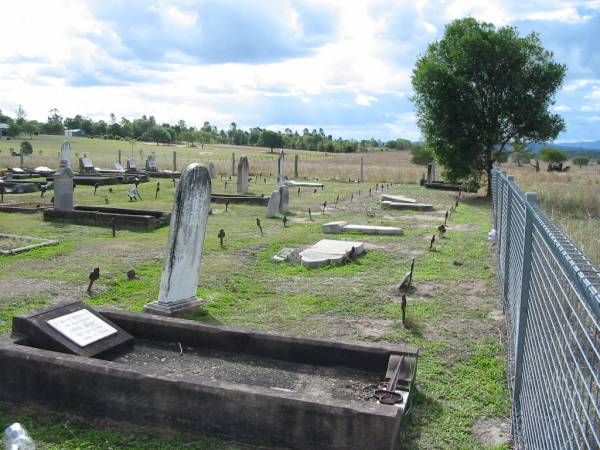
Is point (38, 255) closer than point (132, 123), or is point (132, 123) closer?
point (38, 255)

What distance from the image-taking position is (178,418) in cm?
456

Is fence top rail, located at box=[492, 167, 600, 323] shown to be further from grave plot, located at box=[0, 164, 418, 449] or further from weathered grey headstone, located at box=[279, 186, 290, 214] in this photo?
weathered grey headstone, located at box=[279, 186, 290, 214]

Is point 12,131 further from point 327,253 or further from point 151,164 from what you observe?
point 327,253

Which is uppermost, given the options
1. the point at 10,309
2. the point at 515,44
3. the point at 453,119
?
the point at 515,44

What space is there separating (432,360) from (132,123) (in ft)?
419

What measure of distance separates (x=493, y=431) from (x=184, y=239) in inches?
170

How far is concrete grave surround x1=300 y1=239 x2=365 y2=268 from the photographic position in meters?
10.8

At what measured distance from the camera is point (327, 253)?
1125 cm

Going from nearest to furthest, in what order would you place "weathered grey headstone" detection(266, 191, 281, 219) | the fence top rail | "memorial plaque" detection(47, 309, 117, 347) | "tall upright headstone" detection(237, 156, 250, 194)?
the fence top rail < "memorial plaque" detection(47, 309, 117, 347) < "weathered grey headstone" detection(266, 191, 281, 219) < "tall upright headstone" detection(237, 156, 250, 194)

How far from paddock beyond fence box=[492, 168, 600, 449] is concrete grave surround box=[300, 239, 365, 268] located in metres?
4.94

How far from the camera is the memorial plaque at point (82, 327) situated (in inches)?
219

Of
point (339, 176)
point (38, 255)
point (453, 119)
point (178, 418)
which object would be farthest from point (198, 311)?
point (339, 176)

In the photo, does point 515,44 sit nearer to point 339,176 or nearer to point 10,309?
point 339,176

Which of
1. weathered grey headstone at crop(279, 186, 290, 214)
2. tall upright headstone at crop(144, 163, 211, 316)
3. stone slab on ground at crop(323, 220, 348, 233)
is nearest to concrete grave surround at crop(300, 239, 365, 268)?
stone slab on ground at crop(323, 220, 348, 233)
